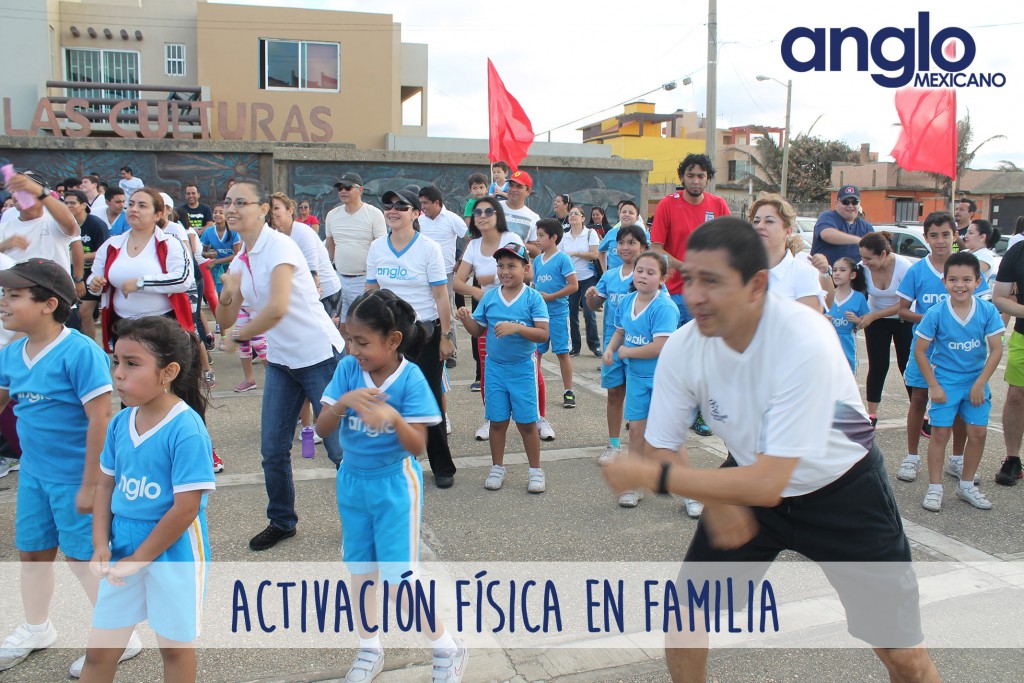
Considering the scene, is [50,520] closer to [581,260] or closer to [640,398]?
[640,398]

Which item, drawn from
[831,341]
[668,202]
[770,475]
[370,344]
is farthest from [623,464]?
[668,202]

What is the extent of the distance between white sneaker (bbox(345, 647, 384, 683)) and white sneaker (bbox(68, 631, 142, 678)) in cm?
86

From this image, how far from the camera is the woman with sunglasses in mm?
5387

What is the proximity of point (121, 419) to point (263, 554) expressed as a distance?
5.59 feet

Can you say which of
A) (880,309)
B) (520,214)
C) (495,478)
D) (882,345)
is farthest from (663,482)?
(520,214)

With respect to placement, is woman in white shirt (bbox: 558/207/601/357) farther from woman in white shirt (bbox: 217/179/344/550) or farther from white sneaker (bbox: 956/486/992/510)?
woman in white shirt (bbox: 217/179/344/550)

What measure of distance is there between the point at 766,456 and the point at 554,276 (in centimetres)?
533

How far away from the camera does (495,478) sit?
5.41m

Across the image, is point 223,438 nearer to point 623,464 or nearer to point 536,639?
point 536,639

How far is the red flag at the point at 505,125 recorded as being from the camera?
10203 millimetres

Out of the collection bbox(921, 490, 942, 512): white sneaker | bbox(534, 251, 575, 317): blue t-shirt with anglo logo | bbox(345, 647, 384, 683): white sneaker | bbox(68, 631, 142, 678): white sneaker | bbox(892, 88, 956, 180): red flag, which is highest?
bbox(892, 88, 956, 180): red flag

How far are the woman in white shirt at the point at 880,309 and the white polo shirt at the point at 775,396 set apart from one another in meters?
4.45

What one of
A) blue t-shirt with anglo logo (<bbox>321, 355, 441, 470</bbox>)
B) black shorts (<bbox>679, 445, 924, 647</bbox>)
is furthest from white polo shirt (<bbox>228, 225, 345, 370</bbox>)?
black shorts (<bbox>679, 445, 924, 647</bbox>)

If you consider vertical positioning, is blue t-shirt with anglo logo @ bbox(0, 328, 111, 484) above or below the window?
below
